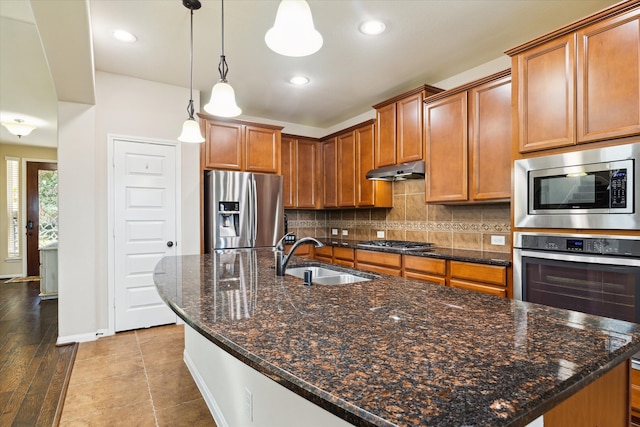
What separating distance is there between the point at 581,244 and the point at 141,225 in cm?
385

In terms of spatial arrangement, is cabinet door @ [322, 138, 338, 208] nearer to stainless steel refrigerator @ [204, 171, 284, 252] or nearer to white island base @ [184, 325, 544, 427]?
stainless steel refrigerator @ [204, 171, 284, 252]

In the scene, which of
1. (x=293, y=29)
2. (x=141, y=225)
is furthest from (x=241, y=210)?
(x=293, y=29)

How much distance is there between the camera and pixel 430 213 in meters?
3.70

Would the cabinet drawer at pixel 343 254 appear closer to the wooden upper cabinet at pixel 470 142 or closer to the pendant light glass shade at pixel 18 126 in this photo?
the wooden upper cabinet at pixel 470 142

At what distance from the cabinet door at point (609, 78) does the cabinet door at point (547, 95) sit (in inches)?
2.0

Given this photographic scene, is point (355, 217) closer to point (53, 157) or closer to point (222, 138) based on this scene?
point (222, 138)

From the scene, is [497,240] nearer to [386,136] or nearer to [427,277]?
[427,277]

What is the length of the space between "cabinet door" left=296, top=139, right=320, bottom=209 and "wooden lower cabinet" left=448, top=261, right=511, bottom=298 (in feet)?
8.33

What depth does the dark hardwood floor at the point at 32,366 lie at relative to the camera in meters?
2.08

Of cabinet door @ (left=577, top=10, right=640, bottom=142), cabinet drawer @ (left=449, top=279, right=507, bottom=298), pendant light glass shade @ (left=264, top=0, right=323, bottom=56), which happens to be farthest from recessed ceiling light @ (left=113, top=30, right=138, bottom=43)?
cabinet drawer @ (left=449, top=279, right=507, bottom=298)

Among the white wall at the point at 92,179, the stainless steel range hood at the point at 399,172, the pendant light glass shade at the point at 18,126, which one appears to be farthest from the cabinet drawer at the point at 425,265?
the pendant light glass shade at the point at 18,126

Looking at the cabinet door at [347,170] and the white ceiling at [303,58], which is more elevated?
the white ceiling at [303,58]

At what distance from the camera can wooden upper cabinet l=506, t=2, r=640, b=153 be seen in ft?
6.00

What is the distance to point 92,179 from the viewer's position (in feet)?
10.8
